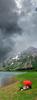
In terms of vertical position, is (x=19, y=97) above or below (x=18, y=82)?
below

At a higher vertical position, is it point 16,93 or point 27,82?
point 27,82

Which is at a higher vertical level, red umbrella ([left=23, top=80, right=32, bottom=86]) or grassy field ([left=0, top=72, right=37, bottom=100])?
red umbrella ([left=23, top=80, right=32, bottom=86])

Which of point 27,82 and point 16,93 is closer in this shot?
point 16,93

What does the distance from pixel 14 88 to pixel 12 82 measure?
1962 mm

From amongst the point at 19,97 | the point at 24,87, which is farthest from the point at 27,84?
the point at 19,97

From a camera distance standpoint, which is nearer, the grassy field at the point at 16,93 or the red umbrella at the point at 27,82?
the grassy field at the point at 16,93

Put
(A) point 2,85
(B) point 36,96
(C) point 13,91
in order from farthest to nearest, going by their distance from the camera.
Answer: (A) point 2,85
(C) point 13,91
(B) point 36,96

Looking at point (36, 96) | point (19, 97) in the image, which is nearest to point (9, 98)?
point (19, 97)

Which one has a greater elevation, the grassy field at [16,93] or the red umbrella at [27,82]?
the red umbrella at [27,82]

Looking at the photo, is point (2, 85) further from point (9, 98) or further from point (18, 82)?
point (9, 98)

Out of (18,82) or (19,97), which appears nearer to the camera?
(19,97)

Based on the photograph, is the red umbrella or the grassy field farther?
the red umbrella

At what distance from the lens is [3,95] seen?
21.0 m

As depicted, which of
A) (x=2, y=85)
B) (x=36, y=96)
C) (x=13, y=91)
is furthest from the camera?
(x=2, y=85)
